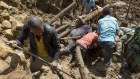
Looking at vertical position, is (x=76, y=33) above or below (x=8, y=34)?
below

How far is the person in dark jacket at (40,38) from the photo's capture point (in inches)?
87.2

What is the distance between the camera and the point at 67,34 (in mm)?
5250

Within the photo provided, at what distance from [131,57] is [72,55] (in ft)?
6.45

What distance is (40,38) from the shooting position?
8.70ft

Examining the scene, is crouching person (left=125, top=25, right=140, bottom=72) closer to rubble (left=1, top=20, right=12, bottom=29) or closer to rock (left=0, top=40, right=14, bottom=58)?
rock (left=0, top=40, right=14, bottom=58)

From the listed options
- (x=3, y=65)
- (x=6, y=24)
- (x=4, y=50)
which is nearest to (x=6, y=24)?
(x=6, y=24)

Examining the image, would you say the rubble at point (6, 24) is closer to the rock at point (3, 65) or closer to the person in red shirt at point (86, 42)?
the rock at point (3, 65)

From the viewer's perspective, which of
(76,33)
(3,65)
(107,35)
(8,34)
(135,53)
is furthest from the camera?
(76,33)

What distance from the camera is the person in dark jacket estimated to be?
2215 millimetres

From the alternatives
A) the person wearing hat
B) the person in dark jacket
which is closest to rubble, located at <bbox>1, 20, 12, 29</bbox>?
the person in dark jacket

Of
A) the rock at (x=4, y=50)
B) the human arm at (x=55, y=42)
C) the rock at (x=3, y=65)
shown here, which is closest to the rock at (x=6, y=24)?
the rock at (x=4, y=50)

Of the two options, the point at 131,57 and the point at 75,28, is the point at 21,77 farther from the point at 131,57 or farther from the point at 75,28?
the point at 131,57

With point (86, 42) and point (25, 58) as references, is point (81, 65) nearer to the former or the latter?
point (86, 42)

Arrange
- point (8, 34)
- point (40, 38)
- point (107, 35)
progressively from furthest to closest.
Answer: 1. point (8, 34)
2. point (107, 35)
3. point (40, 38)
